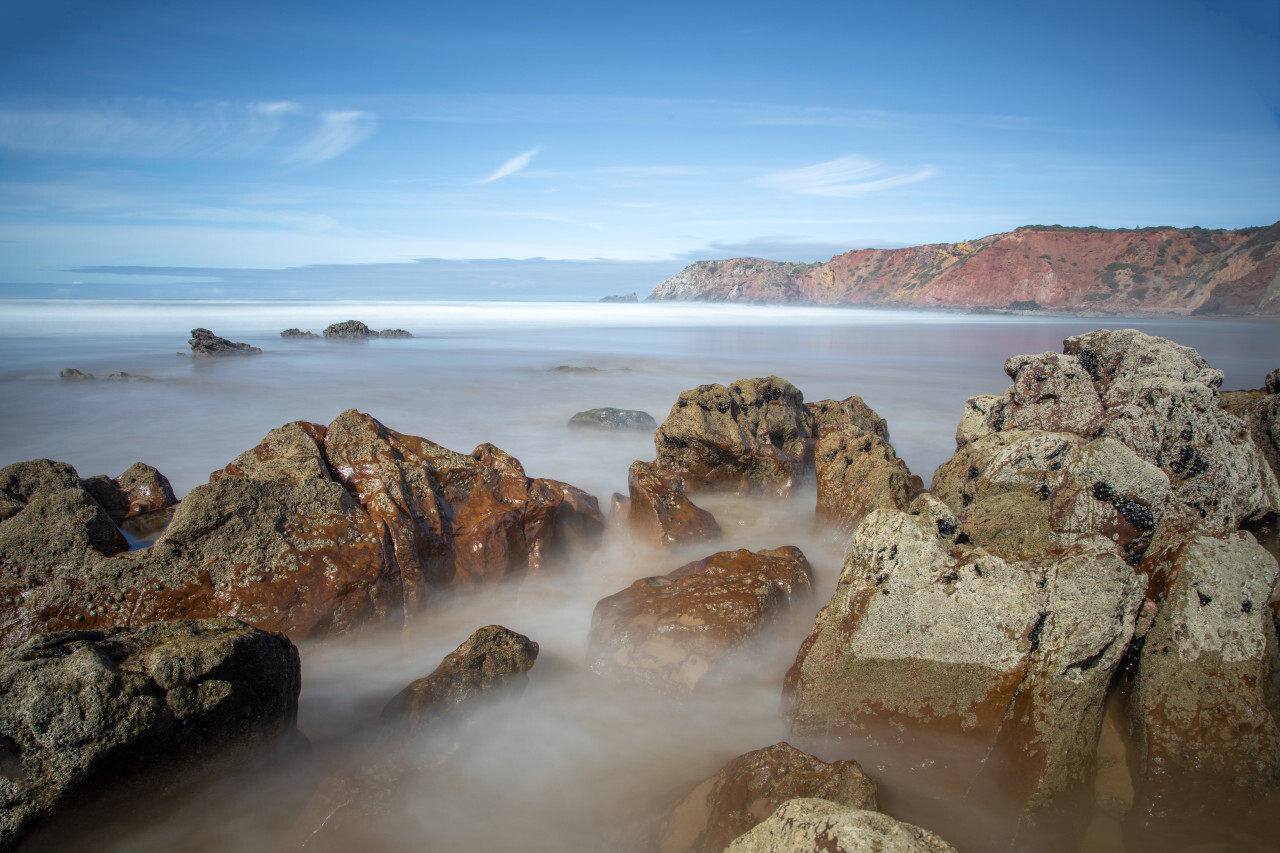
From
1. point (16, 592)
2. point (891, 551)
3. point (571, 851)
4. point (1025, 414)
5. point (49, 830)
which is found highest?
point (1025, 414)

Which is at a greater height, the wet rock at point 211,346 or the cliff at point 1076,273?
the cliff at point 1076,273

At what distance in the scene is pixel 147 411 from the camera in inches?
550

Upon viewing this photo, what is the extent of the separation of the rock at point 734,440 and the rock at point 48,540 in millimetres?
5129

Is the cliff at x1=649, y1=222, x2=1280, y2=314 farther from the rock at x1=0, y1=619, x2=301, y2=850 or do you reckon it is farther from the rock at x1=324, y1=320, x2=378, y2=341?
the rock at x1=0, y1=619, x2=301, y2=850

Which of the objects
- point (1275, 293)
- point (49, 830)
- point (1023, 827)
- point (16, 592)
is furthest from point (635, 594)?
point (1275, 293)

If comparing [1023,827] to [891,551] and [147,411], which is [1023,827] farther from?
[147,411]

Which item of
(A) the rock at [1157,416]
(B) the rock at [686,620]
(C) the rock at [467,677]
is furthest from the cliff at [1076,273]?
(C) the rock at [467,677]

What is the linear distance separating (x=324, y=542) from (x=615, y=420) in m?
7.44

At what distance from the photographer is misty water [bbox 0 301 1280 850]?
315 cm

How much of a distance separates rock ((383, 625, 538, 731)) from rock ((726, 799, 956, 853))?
6.60 feet

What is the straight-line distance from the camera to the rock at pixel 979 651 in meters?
3.07

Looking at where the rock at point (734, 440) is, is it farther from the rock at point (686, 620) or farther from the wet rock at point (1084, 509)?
the wet rock at point (1084, 509)

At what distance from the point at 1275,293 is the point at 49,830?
79592 mm

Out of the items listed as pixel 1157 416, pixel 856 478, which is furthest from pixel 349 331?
pixel 1157 416
